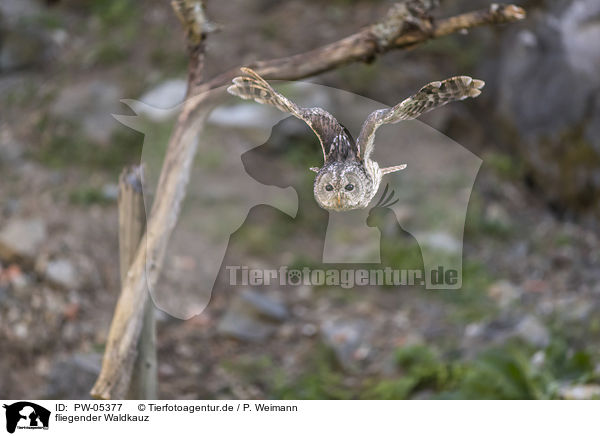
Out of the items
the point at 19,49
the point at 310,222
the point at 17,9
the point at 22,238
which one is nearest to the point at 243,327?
the point at 310,222

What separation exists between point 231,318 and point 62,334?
2.58ft

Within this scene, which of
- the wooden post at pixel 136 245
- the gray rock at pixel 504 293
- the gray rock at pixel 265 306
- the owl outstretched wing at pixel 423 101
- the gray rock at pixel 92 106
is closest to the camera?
the owl outstretched wing at pixel 423 101

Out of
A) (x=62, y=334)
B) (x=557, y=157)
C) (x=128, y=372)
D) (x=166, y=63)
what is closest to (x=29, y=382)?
(x=62, y=334)

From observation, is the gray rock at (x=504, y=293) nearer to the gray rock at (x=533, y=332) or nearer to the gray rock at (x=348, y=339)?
the gray rock at (x=533, y=332)

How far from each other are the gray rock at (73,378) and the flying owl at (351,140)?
1.51 m

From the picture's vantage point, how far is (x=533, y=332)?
268 cm

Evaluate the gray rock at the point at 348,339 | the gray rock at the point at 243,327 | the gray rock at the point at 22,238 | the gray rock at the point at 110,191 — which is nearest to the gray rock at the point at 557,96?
the gray rock at the point at 348,339

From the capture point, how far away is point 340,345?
2.88 m

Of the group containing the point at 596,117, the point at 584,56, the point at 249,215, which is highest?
the point at 584,56

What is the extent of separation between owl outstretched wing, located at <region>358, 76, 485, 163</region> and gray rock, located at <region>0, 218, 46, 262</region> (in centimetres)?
243
